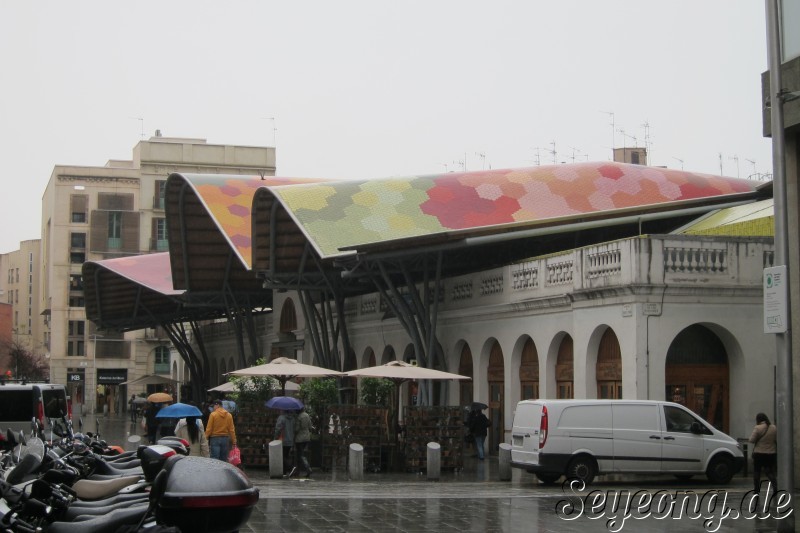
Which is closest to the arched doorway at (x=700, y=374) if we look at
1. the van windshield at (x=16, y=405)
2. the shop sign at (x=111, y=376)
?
the van windshield at (x=16, y=405)

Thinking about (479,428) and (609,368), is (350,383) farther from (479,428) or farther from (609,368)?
(609,368)

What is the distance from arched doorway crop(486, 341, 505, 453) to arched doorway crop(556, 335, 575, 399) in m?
3.56

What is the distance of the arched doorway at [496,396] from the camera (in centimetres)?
3550

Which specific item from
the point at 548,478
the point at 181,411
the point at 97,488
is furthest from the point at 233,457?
the point at 97,488

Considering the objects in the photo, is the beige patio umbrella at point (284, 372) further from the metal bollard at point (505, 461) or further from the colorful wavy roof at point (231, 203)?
the colorful wavy roof at point (231, 203)

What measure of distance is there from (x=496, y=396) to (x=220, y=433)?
1444 cm

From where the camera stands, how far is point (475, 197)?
1617 inches

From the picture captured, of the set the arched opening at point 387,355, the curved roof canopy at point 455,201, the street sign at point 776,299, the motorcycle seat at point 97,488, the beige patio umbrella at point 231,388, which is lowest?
the motorcycle seat at point 97,488

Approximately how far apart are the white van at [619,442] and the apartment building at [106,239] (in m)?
77.2

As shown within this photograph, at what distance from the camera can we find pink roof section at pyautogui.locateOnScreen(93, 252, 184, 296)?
5738 cm

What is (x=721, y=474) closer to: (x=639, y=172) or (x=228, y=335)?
(x=639, y=172)

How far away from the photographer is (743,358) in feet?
91.7

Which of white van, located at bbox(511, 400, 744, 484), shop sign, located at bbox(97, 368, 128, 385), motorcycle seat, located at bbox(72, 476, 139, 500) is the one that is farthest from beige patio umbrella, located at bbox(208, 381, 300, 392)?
shop sign, located at bbox(97, 368, 128, 385)

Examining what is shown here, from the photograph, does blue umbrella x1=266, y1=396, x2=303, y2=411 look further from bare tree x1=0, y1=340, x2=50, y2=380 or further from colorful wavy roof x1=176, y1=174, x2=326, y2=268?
bare tree x1=0, y1=340, x2=50, y2=380
